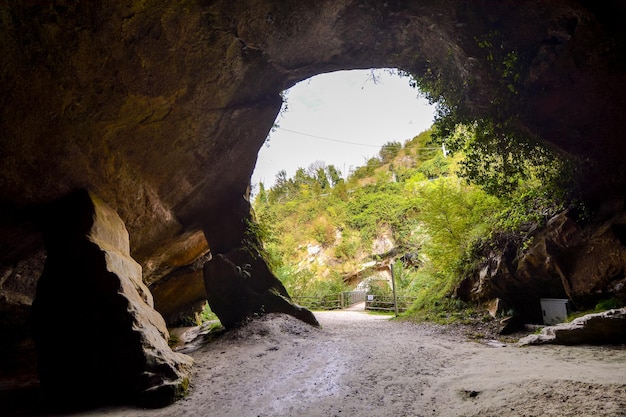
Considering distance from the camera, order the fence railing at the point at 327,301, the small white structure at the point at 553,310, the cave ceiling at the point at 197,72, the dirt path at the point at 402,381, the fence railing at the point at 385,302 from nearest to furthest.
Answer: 1. the dirt path at the point at 402,381
2. the cave ceiling at the point at 197,72
3. the small white structure at the point at 553,310
4. the fence railing at the point at 385,302
5. the fence railing at the point at 327,301

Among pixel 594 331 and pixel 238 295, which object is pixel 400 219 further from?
pixel 594 331

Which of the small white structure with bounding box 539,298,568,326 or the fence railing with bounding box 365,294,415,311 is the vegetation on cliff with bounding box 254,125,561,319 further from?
the small white structure with bounding box 539,298,568,326

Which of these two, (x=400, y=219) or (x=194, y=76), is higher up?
(x=194, y=76)

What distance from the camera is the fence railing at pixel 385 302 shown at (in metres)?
15.7

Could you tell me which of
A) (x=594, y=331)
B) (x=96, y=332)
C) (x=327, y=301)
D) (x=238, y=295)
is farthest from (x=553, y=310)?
(x=327, y=301)

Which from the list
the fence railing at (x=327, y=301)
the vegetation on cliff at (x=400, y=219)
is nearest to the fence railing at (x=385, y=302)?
the vegetation on cliff at (x=400, y=219)

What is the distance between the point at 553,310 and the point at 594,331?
6.82 ft

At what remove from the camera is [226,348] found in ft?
21.3

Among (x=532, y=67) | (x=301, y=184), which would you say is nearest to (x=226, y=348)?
(x=532, y=67)

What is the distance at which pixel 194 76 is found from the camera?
578 cm

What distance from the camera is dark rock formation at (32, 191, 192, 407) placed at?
12.2 feet

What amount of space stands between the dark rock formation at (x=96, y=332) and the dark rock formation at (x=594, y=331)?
5.86 metres

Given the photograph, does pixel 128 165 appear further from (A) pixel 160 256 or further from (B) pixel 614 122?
(B) pixel 614 122

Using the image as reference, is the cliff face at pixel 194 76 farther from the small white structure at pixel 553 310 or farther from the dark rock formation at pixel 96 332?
the small white structure at pixel 553 310
